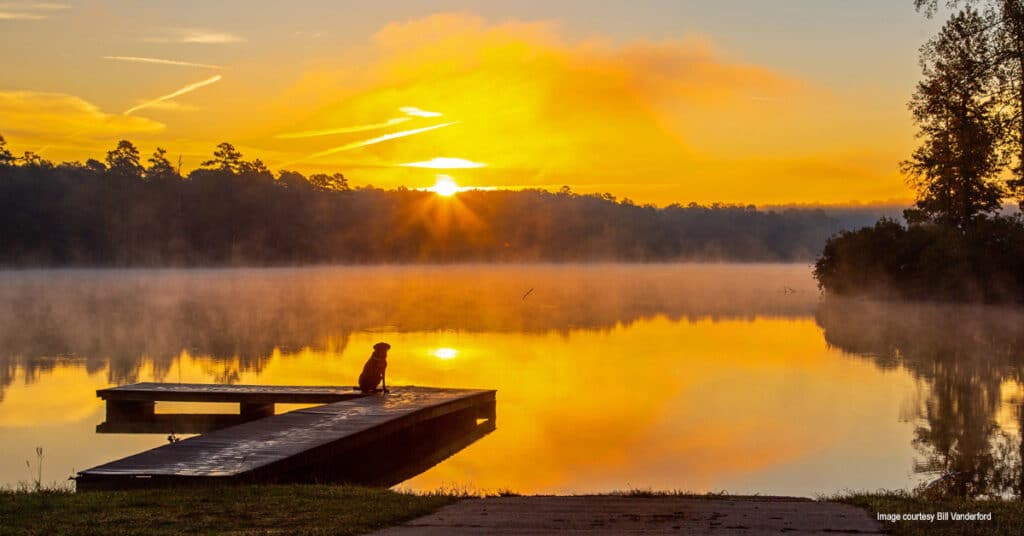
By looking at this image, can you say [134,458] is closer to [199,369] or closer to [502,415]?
[502,415]

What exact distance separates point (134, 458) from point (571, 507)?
5.18 meters

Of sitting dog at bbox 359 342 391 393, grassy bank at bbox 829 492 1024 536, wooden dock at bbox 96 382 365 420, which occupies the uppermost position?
sitting dog at bbox 359 342 391 393

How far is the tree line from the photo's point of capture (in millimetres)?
24641

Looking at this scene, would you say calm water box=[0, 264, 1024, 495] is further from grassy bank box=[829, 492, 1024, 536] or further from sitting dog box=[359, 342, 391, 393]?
grassy bank box=[829, 492, 1024, 536]

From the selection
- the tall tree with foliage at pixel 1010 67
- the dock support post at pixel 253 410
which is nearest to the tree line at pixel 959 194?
the tall tree with foliage at pixel 1010 67

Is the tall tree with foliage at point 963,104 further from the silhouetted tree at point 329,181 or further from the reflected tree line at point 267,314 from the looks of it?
the silhouetted tree at point 329,181

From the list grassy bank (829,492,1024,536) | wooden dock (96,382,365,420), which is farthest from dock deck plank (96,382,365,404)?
grassy bank (829,492,1024,536)

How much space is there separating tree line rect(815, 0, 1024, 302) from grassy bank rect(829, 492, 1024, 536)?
49.5 feet

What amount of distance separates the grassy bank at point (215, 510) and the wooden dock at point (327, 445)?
2.62 feet

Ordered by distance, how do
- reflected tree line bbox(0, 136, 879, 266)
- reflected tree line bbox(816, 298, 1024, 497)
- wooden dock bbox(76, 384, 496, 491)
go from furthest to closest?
reflected tree line bbox(0, 136, 879, 266), reflected tree line bbox(816, 298, 1024, 497), wooden dock bbox(76, 384, 496, 491)

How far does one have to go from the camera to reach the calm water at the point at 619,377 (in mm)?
14359

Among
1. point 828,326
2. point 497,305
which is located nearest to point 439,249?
point 497,305

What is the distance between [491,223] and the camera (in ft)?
538

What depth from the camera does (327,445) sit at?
41.8 feet
